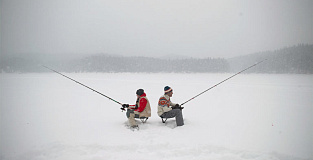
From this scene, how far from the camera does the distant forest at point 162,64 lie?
2827 inches

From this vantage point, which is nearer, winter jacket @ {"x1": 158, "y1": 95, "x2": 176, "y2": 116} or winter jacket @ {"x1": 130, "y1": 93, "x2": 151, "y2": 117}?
winter jacket @ {"x1": 130, "y1": 93, "x2": 151, "y2": 117}

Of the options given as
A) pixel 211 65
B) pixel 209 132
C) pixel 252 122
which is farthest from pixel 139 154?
pixel 211 65

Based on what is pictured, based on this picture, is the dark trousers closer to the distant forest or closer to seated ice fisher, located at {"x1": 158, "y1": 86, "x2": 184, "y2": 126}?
seated ice fisher, located at {"x1": 158, "y1": 86, "x2": 184, "y2": 126}

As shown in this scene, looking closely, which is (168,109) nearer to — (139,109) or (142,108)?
(142,108)

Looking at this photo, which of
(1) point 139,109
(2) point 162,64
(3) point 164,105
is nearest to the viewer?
(1) point 139,109

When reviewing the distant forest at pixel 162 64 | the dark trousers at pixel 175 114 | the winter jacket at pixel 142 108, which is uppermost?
the distant forest at pixel 162 64

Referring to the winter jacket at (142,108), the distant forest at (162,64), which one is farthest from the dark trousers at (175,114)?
the distant forest at (162,64)

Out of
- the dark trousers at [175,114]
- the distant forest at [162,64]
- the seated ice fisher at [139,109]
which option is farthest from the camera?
the distant forest at [162,64]

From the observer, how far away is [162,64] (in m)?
100

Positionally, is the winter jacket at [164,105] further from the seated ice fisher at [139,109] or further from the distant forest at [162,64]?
the distant forest at [162,64]

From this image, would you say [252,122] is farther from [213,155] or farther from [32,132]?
[32,132]

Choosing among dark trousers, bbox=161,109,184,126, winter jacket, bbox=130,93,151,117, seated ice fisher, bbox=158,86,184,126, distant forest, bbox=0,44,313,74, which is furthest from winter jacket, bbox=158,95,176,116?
distant forest, bbox=0,44,313,74

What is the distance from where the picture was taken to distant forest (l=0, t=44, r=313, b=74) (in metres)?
71.8

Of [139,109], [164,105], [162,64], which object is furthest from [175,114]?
[162,64]
